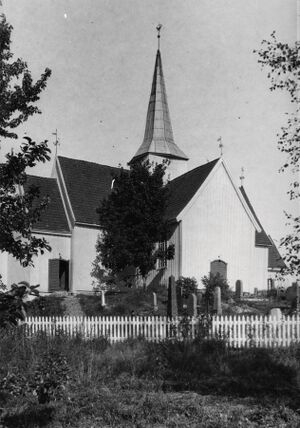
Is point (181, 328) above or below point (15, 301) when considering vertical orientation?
below

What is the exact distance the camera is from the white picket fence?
13.2 meters

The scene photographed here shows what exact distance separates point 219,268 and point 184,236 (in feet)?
9.54

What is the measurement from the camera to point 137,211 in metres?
Result: 25.8

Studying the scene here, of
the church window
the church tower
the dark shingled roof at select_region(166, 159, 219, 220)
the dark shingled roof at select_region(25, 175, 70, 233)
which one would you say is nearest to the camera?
the church window

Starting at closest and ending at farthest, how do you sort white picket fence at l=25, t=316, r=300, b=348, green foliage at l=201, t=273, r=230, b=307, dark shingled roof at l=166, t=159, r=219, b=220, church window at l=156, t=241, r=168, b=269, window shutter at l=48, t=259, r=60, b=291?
white picket fence at l=25, t=316, r=300, b=348
green foliage at l=201, t=273, r=230, b=307
church window at l=156, t=241, r=168, b=269
dark shingled roof at l=166, t=159, r=219, b=220
window shutter at l=48, t=259, r=60, b=291

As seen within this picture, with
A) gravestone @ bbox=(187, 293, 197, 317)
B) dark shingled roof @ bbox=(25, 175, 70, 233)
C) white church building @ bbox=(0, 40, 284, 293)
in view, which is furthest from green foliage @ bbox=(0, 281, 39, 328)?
dark shingled roof @ bbox=(25, 175, 70, 233)

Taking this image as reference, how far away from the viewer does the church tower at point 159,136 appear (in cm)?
3819

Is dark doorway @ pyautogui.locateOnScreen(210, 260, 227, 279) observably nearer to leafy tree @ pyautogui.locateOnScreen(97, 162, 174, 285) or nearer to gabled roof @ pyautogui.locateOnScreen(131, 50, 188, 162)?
leafy tree @ pyautogui.locateOnScreen(97, 162, 174, 285)

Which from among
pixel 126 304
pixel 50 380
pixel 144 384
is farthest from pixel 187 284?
pixel 50 380

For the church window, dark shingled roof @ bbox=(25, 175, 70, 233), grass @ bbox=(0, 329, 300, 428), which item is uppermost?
dark shingled roof @ bbox=(25, 175, 70, 233)

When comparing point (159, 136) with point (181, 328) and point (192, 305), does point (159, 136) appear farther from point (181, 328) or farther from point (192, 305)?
point (181, 328)

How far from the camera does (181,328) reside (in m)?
13.5

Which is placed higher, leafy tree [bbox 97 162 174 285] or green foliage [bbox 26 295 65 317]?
leafy tree [bbox 97 162 174 285]

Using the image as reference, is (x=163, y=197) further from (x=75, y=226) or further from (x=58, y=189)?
(x=58, y=189)
